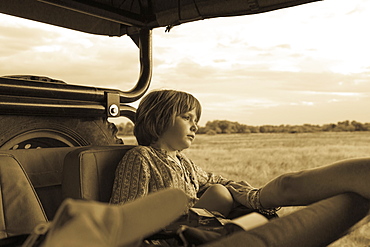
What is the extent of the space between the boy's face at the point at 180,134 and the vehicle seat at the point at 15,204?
57 cm

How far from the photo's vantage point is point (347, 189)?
111 cm

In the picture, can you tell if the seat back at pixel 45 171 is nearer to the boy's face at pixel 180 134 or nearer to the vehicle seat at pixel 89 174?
the vehicle seat at pixel 89 174

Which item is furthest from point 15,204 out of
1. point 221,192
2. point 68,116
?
point 221,192

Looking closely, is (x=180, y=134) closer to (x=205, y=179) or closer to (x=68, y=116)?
(x=205, y=179)

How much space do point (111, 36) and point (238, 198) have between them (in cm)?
127

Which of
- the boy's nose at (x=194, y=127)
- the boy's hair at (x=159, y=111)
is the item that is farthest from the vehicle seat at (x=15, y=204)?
the boy's nose at (x=194, y=127)

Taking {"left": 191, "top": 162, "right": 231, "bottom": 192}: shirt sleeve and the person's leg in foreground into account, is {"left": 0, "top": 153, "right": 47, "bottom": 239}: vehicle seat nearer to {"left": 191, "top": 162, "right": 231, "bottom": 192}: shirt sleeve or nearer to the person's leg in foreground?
{"left": 191, "top": 162, "right": 231, "bottom": 192}: shirt sleeve

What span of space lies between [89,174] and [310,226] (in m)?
0.99

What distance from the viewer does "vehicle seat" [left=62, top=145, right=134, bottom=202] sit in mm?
1564

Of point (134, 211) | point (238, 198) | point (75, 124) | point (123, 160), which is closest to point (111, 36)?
point (75, 124)

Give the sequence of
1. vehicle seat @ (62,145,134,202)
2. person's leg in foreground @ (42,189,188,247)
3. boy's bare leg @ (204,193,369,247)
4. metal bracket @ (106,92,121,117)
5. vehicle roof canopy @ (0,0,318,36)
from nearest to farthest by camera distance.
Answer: person's leg in foreground @ (42,189,188,247) → boy's bare leg @ (204,193,369,247) → vehicle seat @ (62,145,134,202) → vehicle roof canopy @ (0,0,318,36) → metal bracket @ (106,92,121,117)

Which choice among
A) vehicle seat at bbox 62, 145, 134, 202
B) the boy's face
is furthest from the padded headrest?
the boy's face

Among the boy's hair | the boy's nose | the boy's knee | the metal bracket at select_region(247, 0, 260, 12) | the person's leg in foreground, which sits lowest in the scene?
the boy's knee

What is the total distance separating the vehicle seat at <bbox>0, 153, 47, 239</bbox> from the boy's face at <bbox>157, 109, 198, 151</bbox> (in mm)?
565
